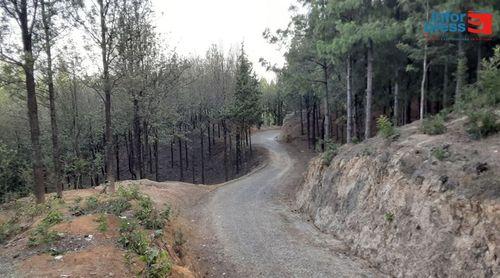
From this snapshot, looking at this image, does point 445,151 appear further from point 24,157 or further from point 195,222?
point 24,157

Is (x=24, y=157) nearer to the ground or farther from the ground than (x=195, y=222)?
farther from the ground

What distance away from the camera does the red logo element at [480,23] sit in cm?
1454

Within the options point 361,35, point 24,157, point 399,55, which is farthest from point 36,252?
point 24,157

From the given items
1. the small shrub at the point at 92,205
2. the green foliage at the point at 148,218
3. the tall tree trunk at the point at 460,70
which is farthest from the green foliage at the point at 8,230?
the tall tree trunk at the point at 460,70

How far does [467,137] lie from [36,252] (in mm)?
12398

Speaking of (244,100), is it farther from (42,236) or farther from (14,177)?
(42,236)

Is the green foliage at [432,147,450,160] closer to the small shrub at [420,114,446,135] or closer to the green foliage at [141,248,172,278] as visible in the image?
the small shrub at [420,114,446,135]

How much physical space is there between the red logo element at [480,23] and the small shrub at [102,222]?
15.8m

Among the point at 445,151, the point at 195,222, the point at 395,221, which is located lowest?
the point at 195,222

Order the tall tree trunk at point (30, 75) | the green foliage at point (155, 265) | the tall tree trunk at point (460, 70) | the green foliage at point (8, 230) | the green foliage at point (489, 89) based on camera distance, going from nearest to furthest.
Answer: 1. the green foliage at point (155, 265)
2. the green foliage at point (8, 230)
3. the green foliage at point (489, 89)
4. the tall tree trunk at point (30, 75)
5. the tall tree trunk at point (460, 70)

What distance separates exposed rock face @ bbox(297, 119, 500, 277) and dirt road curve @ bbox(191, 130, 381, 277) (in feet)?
2.92

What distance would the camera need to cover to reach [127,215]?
11.5 m

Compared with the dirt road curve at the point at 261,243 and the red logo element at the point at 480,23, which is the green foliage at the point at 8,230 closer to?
the dirt road curve at the point at 261,243

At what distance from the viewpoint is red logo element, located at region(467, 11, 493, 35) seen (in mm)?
14539
